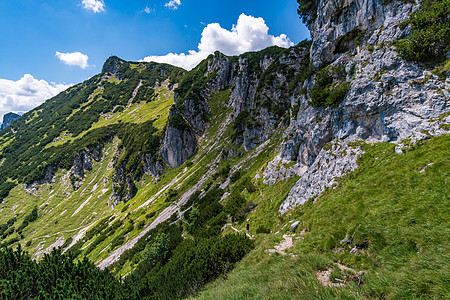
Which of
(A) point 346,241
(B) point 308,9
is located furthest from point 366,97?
(B) point 308,9

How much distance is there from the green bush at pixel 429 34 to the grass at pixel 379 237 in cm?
922

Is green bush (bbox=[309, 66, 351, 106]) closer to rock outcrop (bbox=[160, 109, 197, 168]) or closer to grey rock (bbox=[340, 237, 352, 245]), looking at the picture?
grey rock (bbox=[340, 237, 352, 245])

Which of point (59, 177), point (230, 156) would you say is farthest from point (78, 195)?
point (230, 156)

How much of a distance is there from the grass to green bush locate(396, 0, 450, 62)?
9220mm

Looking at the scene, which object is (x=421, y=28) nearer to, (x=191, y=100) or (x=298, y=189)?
(x=298, y=189)

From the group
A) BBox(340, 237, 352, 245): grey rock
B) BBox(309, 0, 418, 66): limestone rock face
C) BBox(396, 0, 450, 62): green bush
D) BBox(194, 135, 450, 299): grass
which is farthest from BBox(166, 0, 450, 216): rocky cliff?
BBox(340, 237, 352, 245): grey rock

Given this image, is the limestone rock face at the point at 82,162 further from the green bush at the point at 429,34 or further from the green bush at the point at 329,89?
the green bush at the point at 429,34

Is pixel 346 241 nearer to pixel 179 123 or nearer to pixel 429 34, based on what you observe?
pixel 429 34

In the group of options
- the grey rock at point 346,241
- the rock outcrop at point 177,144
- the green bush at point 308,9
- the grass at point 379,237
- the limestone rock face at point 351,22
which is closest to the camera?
the grass at point 379,237

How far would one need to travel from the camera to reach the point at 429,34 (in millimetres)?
16078

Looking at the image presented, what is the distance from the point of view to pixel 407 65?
57.1 feet

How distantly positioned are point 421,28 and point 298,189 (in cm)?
2040

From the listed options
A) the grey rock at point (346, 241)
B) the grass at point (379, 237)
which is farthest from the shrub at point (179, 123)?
the grey rock at point (346, 241)

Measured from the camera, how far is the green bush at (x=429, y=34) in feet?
51.3
